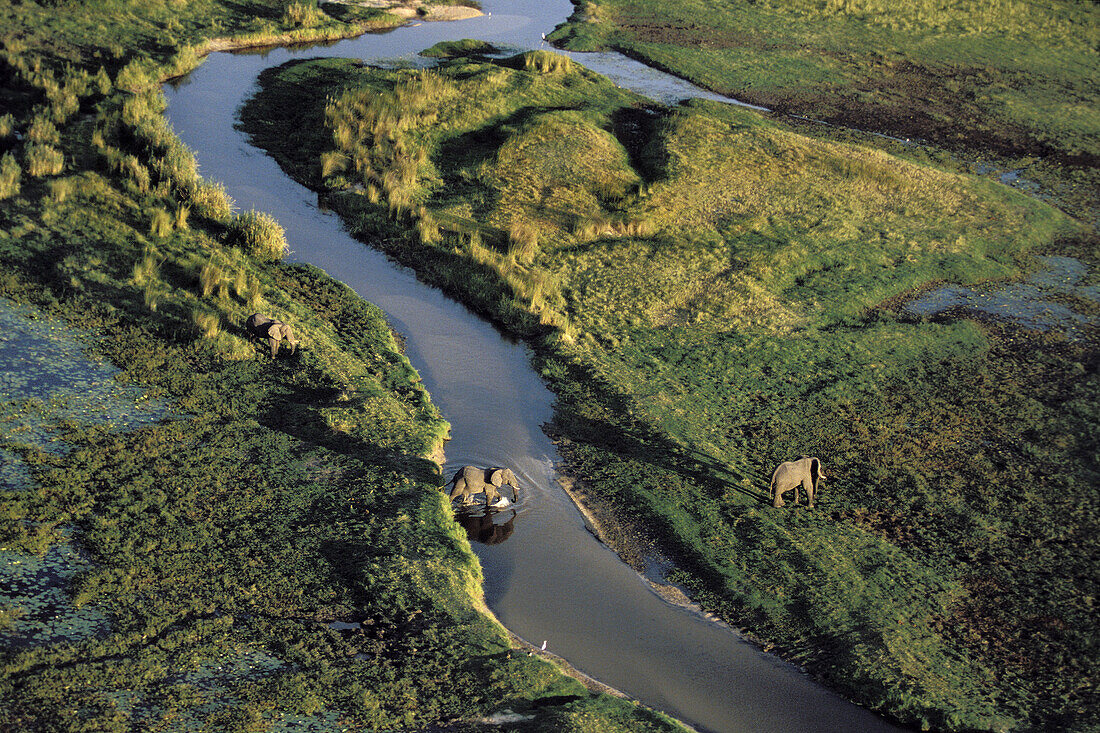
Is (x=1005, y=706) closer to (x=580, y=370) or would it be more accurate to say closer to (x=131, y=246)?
(x=580, y=370)

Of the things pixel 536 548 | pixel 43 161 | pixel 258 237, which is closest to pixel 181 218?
pixel 258 237

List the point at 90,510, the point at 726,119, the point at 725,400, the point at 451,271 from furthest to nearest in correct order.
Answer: the point at 726,119
the point at 451,271
the point at 725,400
the point at 90,510

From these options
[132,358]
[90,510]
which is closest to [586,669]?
[90,510]

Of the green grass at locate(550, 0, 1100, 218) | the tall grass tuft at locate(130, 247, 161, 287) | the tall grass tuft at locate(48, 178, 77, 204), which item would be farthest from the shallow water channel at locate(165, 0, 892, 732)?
the green grass at locate(550, 0, 1100, 218)

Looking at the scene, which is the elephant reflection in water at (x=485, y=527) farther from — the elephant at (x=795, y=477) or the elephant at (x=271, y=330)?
the elephant at (x=271, y=330)

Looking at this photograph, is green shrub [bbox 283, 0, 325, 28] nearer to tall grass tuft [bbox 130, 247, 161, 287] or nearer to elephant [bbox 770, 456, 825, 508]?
tall grass tuft [bbox 130, 247, 161, 287]

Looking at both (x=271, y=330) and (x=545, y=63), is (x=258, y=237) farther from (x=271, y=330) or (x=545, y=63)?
(x=545, y=63)
